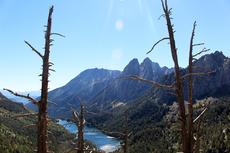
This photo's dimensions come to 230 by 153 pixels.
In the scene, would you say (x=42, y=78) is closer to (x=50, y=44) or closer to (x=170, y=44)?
(x=50, y=44)

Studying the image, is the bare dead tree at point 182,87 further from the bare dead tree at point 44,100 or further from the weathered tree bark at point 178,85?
the bare dead tree at point 44,100

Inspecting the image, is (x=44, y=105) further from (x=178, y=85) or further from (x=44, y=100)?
(x=178, y=85)

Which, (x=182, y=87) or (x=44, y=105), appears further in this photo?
(x=44, y=105)

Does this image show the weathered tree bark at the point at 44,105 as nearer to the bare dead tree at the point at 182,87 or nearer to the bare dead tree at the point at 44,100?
the bare dead tree at the point at 44,100

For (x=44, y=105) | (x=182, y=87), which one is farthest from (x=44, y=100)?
(x=182, y=87)

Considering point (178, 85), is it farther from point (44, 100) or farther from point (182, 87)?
point (44, 100)

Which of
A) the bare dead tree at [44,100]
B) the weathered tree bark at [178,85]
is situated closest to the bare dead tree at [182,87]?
the weathered tree bark at [178,85]

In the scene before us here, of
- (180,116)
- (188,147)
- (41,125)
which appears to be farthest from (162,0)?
(41,125)

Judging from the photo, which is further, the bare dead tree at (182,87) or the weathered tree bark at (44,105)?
the weathered tree bark at (44,105)

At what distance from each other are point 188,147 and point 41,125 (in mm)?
8683

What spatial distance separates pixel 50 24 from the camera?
19375 millimetres

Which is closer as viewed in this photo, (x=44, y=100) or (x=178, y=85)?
(x=178, y=85)

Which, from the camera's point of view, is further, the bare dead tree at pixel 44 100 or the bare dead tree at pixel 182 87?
the bare dead tree at pixel 44 100

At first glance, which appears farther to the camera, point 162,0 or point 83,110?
point 83,110
